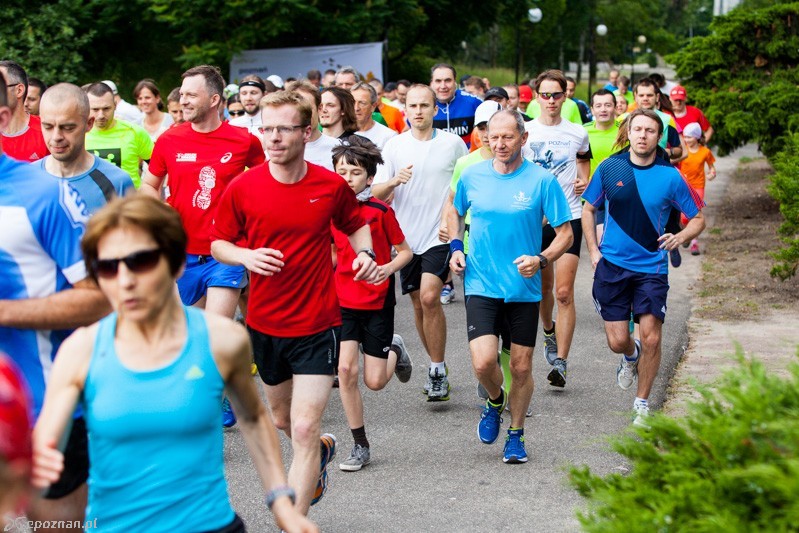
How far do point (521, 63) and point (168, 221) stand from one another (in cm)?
7323

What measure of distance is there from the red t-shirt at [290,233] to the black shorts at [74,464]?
1.74 meters

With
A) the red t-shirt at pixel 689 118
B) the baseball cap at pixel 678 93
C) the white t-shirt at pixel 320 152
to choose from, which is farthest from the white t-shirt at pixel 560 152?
the red t-shirt at pixel 689 118

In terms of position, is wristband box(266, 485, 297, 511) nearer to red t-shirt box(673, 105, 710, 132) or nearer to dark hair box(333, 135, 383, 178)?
dark hair box(333, 135, 383, 178)

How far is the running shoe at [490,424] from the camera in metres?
7.25

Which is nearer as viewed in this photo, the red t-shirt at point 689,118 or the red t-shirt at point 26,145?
the red t-shirt at point 26,145

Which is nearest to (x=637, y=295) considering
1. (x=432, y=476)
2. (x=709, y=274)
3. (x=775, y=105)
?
(x=432, y=476)

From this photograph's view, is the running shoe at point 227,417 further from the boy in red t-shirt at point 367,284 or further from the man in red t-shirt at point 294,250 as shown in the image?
the man in red t-shirt at point 294,250

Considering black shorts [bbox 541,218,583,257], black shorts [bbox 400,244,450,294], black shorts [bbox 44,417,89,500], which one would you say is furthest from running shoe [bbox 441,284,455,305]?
black shorts [bbox 44,417,89,500]

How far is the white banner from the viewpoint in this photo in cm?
3075

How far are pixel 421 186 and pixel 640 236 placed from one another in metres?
1.79

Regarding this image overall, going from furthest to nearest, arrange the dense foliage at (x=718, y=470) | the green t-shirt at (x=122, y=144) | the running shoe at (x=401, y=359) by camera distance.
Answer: the green t-shirt at (x=122, y=144) < the running shoe at (x=401, y=359) < the dense foliage at (x=718, y=470)

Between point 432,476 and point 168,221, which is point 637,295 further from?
point 168,221

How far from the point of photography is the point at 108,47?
36000 mm

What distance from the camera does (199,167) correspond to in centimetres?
771
